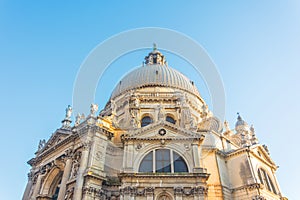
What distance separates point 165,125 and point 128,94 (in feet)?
41.7

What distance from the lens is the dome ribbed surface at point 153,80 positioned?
1610 inches

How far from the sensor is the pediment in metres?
26.5

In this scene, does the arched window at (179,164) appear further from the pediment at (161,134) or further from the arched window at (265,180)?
the arched window at (265,180)

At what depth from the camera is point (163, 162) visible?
2533 centimetres

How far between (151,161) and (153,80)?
1816cm

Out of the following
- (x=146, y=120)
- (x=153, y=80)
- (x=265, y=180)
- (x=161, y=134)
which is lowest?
(x=265, y=180)

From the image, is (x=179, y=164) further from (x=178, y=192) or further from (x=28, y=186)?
(x=28, y=186)

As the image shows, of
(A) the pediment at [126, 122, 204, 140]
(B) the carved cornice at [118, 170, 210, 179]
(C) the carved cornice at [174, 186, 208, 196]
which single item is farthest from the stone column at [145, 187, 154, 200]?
(A) the pediment at [126, 122, 204, 140]

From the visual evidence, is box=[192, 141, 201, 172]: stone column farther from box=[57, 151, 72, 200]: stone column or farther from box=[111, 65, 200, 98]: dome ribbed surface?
box=[111, 65, 200, 98]: dome ribbed surface

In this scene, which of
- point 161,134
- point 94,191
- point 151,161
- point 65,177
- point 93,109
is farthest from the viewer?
point 93,109

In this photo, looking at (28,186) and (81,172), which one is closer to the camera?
(81,172)

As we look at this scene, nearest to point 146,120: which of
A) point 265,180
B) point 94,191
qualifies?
point 94,191

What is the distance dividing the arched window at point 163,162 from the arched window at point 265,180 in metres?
9.33

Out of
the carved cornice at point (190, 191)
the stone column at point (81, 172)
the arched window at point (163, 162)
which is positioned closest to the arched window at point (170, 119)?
the arched window at point (163, 162)
